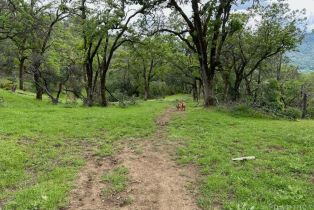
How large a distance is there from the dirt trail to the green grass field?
1.13ft

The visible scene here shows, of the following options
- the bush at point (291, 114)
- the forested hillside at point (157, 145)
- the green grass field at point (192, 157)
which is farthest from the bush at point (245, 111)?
the green grass field at point (192, 157)

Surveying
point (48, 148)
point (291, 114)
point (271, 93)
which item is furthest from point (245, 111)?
point (48, 148)

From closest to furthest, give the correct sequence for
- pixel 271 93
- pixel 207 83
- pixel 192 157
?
pixel 192 157
pixel 207 83
pixel 271 93

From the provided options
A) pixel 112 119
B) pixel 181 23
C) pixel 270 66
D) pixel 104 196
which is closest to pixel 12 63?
pixel 181 23

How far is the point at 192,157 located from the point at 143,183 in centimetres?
283

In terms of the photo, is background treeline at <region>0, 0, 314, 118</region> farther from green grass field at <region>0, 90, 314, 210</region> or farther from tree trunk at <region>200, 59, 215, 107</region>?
green grass field at <region>0, 90, 314, 210</region>

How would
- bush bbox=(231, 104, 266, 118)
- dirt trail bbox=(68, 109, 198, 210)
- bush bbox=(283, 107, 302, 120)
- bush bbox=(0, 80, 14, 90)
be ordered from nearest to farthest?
1. dirt trail bbox=(68, 109, 198, 210)
2. bush bbox=(231, 104, 266, 118)
3. bush bbox=(283, 107, 302, 120)
4. bush bbox=(0, 80, 14, 90)

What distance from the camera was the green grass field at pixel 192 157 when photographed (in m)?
7.35

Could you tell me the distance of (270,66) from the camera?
146 ft

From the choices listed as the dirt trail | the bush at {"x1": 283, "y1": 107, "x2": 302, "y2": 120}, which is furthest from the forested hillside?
the bush at {"x1": 283, "y1": 107, "x2": 302, "y2": 120}

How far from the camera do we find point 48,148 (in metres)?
11.6

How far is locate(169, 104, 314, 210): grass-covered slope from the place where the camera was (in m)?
7.22

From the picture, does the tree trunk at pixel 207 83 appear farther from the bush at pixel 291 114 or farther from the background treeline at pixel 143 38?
the bush at pixel 291 114

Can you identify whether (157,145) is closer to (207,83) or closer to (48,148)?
(48,148)
